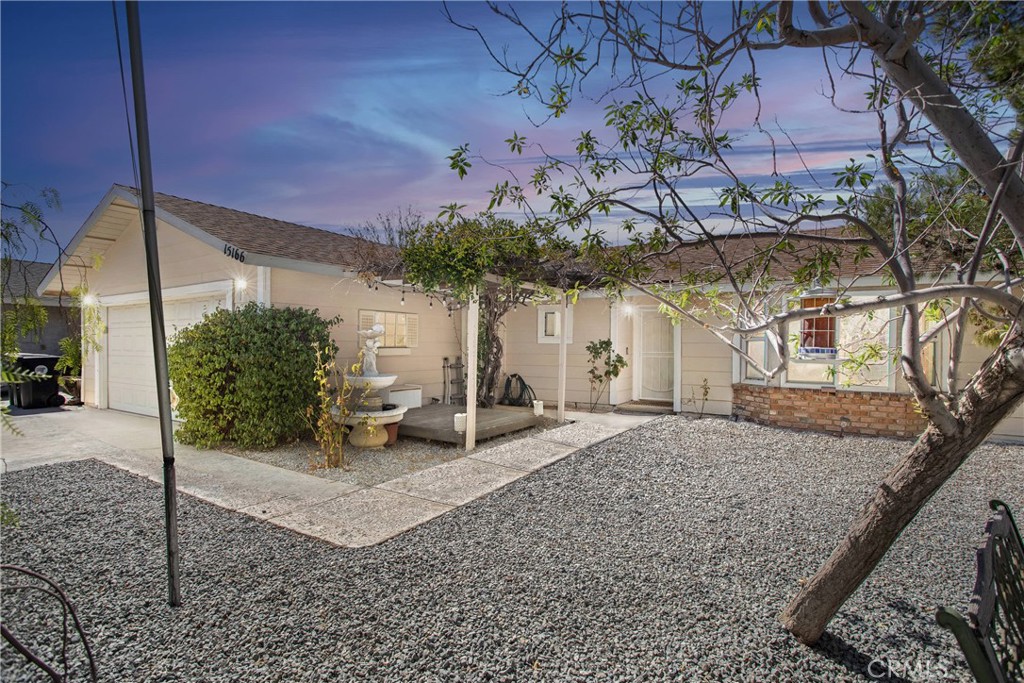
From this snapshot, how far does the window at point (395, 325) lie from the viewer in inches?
376

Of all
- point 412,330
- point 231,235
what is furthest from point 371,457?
point 231,235

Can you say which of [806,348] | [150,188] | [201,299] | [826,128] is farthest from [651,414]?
[150,188]

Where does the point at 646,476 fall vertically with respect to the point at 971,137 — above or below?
below

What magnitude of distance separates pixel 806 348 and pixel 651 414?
9.82 ft

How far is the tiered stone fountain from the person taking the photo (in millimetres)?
7781

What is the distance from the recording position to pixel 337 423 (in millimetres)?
7539

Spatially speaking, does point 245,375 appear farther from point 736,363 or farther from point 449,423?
point 736,363

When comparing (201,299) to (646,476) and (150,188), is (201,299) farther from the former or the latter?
(646,476)

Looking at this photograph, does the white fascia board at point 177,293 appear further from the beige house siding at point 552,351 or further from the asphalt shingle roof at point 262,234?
A: the beige house siding at point 552,351

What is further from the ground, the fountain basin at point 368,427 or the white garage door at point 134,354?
the white garage door at point 134,354

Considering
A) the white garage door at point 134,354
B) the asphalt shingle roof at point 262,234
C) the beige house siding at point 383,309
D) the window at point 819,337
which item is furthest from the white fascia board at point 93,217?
the window at point 819,337

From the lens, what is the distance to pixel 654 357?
12.2 meters

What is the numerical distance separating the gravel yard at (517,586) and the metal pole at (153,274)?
0.48 m

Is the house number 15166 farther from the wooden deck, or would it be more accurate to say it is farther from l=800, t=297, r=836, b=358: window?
l=800, t=297, r=836, b=358: window
